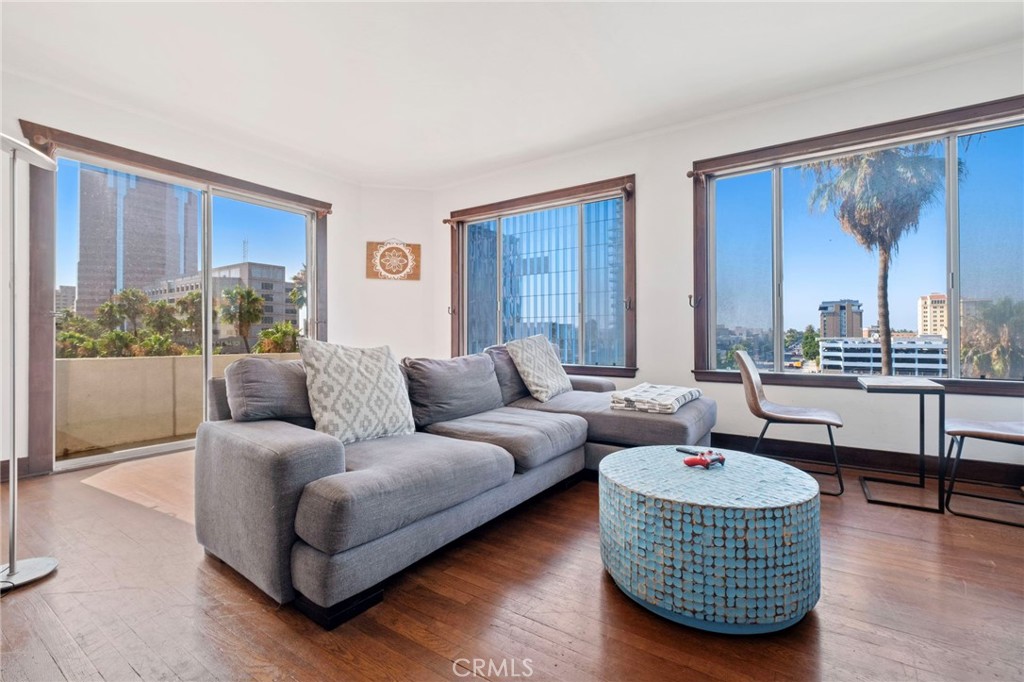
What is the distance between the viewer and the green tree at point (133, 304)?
349cm

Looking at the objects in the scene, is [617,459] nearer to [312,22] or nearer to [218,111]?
[312,22]

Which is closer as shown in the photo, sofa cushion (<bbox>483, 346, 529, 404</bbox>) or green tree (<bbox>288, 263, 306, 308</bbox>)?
sofa cushion (<bbox>483, 346, 529, 404</bbox>)

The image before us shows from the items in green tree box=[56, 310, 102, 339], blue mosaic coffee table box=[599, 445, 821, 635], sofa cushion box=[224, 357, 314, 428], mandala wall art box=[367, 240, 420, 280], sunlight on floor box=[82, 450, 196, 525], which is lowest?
sunlight on floor box=[82, 450, 196, 525]

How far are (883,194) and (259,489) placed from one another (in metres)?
4.10

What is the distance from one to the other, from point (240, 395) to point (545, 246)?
343 centimetres

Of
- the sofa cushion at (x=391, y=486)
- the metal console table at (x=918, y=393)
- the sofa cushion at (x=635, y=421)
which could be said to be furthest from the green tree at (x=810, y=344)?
the sofa cushion at (x=391, y=486)

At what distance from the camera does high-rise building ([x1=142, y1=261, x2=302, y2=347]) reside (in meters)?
3.74

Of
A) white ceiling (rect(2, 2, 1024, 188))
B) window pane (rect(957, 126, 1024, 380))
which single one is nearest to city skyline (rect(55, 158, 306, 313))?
white ceiling (rect(2, 2, 1024, 188))

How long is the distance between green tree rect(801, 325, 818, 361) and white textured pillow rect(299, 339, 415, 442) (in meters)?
2.95

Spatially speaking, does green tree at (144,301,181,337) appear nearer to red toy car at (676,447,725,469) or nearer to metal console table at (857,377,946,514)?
red toy car at (676,447,725,469)

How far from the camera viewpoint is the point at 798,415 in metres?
2.73

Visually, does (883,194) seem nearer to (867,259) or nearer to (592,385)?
(867,259)

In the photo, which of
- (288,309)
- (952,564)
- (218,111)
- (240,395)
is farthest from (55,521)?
(952,564)

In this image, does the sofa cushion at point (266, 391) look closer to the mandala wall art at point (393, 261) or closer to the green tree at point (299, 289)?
the green tree at point (299, 289)
